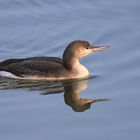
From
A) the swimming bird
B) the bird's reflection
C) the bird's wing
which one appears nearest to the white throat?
the swimming bird

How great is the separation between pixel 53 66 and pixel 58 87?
0.57 metres

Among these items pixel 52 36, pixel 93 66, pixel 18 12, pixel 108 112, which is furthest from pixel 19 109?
pixel 18 12

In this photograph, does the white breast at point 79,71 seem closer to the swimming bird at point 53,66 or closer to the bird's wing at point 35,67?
the swimming bird at point 53,66

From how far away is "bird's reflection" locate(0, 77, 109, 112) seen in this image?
1548 centimetres

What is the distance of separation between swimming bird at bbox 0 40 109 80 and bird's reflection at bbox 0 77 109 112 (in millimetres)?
145

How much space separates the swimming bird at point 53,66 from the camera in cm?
1677

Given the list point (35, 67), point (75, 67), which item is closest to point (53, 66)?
point (35, 67)

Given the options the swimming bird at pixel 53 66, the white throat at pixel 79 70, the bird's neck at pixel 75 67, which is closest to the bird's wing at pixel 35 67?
the swimming bird at pixel 53 66

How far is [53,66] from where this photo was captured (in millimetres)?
16797

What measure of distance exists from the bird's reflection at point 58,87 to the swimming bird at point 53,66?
0.48 ft

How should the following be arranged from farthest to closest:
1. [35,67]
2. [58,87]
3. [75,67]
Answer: [75,67]
[35,67]
[58,87]

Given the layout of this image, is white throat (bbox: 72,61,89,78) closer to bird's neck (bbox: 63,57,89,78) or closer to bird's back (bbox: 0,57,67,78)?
bird's neck (bbox: 63,57,89,78)

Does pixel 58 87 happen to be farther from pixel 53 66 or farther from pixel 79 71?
pixel 79 71

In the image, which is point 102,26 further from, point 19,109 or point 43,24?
point 19,109
